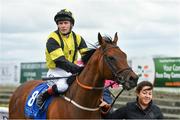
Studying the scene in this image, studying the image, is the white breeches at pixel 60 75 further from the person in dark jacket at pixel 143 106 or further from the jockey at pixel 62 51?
the person in dark jacket at pixel 143 106

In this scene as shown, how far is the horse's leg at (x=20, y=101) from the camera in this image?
885cm

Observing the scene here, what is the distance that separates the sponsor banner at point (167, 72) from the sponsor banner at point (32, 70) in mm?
8704

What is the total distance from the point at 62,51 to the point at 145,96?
5.35 ft

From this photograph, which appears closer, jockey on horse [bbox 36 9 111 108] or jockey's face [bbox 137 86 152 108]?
jockey's face [bbox 137 86 152 108]

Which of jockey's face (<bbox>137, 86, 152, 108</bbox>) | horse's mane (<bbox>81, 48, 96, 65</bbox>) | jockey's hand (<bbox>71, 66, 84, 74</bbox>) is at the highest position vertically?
horse's mane (<bbox>81, 48, 96, 65</bbox>)

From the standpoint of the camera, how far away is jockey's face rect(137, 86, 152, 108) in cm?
680

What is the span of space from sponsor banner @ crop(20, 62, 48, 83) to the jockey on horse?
19708 millimetres

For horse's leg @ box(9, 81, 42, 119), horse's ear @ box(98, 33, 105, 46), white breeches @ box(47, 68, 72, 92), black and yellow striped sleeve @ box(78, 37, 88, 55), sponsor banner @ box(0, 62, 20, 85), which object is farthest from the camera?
sponsor banner @ box(0, 62, 20, 85)

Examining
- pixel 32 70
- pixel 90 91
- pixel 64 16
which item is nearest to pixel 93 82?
pixel 90 91

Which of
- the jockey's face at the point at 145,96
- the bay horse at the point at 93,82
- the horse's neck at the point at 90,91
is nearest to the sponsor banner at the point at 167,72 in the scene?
the bay horse at the point at 93,82

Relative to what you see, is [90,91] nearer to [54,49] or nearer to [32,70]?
[54,49]

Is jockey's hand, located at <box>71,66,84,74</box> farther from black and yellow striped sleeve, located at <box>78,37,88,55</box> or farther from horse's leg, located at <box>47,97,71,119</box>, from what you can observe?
black and yellow striped sleeve, located at <box>78,37,88,55</box>

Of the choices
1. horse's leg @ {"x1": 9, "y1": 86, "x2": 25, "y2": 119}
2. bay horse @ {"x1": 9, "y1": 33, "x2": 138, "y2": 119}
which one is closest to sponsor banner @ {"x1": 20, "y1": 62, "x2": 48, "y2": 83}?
horse's leg @ {"x1": 9, "y1": 86, "x2": 25, "y2": 119}

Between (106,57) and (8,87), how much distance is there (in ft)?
79.0
